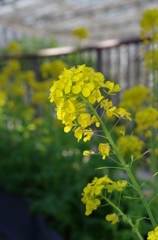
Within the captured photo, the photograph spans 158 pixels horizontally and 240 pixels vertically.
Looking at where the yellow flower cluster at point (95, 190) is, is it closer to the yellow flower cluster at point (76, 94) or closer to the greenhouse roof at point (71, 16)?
the yellow flower cluster at point (76, 94)

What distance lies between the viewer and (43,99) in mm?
2992

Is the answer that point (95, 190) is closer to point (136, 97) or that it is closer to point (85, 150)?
point (85, 150)

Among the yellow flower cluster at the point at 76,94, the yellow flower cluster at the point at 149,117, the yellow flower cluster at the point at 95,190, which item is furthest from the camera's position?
the yellow flower cluster at the point at 149,117

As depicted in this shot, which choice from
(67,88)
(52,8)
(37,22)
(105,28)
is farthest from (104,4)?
(67,88)

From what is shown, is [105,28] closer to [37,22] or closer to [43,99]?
[37,22]

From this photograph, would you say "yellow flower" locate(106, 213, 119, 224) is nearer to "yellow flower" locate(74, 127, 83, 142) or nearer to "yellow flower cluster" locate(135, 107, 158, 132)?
"yellow flower" locate(74, 127, 83, 142)

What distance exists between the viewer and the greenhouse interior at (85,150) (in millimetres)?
743

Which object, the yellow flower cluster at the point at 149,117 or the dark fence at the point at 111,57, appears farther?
the dark fence at the point at 111,57

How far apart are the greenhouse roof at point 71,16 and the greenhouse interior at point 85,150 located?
8402 mm

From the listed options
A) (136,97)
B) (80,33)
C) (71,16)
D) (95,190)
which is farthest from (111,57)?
(71,16)

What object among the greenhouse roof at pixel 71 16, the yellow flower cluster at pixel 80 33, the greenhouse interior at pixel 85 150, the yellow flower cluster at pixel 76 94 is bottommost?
the greenhouse interior at pixel 85 150

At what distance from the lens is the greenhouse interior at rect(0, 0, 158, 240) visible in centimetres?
74

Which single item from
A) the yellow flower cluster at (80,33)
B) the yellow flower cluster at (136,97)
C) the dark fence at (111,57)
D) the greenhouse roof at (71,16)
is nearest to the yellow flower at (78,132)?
the yellow flower cluster at (136,97)

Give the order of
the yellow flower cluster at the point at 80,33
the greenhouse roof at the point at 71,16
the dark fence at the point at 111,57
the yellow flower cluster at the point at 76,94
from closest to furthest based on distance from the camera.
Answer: the yellow flower cluster at the point at 76,94, the yellow flower cluster at the point at 80,33, the dark fence at the point at 111,57, the greenhouse roof at the point at 71,16
